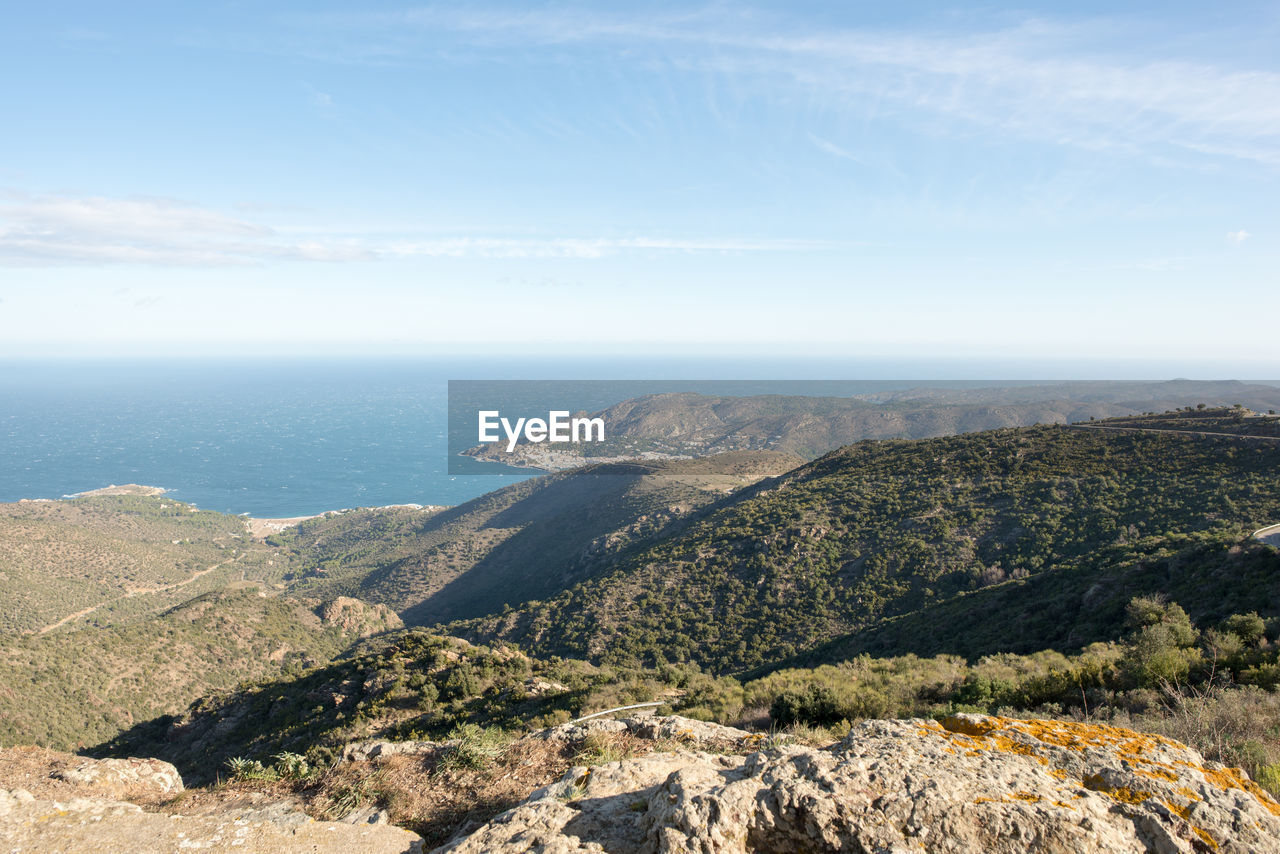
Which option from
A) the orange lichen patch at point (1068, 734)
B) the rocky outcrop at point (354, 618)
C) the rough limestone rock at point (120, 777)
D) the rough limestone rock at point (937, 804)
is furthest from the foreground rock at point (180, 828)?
the rocky outcrop at point (354, 618)

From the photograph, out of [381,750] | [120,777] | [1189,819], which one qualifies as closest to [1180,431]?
[1189,819]

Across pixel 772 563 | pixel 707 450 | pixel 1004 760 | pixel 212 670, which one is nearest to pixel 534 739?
pixel 1004 760

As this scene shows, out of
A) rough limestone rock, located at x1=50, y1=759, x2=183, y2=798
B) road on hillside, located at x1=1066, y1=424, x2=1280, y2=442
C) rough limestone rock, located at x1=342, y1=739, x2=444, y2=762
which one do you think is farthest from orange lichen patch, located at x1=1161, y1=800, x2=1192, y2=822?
road on hillside, located at x1=1066, y1=424, x2=1280, y2=442

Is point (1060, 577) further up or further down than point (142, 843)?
further down

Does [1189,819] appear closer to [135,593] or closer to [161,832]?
[161,832]

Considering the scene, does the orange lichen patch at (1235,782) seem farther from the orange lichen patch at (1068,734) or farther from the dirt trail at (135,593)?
the dirt trail at (135,593)

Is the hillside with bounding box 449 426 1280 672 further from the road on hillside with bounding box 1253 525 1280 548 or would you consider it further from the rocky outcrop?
the rocky outcrop

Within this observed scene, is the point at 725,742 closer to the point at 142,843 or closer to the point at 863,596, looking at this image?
the point at 142,843
